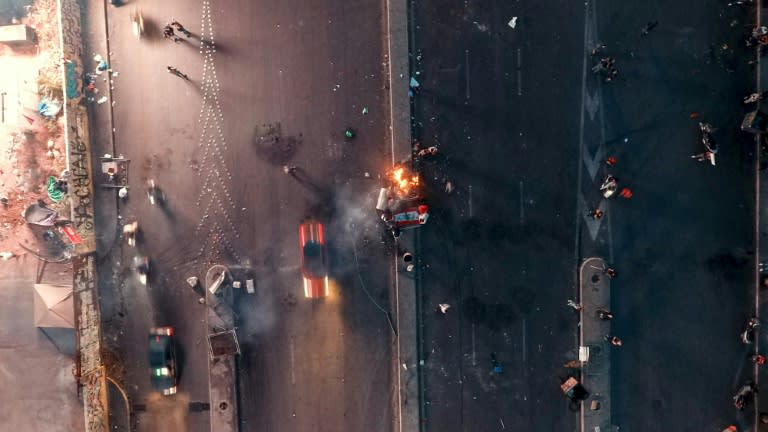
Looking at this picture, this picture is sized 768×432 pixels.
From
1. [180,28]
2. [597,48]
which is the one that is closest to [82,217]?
[180,28]

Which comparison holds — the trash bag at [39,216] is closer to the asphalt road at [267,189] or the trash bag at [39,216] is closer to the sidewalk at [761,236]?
the asphalt road at [267,189]

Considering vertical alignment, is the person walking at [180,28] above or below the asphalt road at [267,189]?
above

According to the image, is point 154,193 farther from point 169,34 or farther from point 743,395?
point 743,395

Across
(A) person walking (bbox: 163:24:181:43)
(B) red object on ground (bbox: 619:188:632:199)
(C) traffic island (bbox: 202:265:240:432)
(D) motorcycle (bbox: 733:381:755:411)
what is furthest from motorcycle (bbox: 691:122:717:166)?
(A) person walking (bbox: 163:24:181:43)

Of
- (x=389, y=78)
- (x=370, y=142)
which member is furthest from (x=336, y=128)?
(x=389, y=78)

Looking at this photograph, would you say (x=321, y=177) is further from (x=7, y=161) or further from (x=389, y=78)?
(x=7, y=161)

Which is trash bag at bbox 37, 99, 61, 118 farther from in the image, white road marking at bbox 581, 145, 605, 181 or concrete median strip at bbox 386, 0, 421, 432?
white road marking at bbox 581, 145, 605, 181

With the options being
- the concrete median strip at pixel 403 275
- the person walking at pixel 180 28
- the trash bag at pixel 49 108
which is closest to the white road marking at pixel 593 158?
the concrete median strip at pixel 403 275
